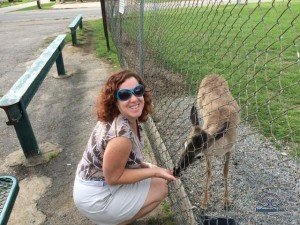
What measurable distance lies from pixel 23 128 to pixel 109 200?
1.88m

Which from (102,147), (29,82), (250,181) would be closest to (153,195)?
(102,147)

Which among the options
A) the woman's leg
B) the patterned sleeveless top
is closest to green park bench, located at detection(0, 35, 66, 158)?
the patterned sleeveless top

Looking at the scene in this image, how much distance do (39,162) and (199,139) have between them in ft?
Result: 7.04

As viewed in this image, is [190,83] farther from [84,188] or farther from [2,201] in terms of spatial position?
[2,201]

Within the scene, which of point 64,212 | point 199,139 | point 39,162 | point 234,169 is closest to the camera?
point 199,139

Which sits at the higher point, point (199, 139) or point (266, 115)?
point (199, 139)

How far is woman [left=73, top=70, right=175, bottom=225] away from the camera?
2.41 meters

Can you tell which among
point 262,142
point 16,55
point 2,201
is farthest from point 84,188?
point 16,55

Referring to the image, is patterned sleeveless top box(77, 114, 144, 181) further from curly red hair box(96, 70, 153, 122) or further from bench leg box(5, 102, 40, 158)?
bench leg box(5, 102, 40, 158)

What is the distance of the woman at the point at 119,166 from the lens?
2.41 meters

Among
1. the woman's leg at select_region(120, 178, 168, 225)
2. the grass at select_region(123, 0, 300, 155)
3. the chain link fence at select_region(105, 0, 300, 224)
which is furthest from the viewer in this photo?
the grass at select_region(123, 0, 300, 155)

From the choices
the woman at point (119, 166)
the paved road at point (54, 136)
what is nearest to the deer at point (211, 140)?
the woman at point (119, 166)

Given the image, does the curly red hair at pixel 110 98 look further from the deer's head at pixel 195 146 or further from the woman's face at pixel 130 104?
the deer's head at pixel 195 146

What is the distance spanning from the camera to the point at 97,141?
2533 mm
